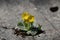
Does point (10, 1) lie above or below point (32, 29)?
above

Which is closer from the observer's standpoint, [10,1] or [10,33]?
[10,33]

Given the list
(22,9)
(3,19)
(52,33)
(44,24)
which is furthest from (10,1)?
(52,33)

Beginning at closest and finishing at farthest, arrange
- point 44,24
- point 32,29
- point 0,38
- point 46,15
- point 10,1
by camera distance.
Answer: point 0,38, point 32,29, point 44,24, point 46,15, point 10,1

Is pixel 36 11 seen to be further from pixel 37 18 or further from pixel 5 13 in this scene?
pixel 5 13

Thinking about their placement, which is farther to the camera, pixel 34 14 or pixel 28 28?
pixel 34 14

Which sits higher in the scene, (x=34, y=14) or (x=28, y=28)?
(x=34, y=14)

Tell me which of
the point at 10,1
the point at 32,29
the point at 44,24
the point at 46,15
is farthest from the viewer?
the point at 10,1
